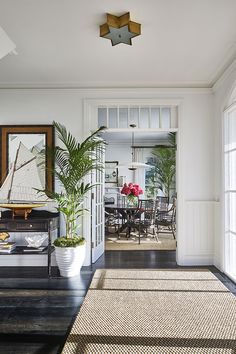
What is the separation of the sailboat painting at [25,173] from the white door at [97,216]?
71cm

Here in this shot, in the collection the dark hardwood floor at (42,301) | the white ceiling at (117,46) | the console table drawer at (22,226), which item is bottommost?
the dark hardwood floor at (42,301)

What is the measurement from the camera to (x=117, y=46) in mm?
3025

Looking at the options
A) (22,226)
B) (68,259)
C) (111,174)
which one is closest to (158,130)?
(68,259)

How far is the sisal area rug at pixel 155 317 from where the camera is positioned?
205 cm

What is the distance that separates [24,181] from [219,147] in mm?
2832

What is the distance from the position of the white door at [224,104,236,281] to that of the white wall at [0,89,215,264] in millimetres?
448

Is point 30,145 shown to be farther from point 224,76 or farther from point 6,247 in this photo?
point 224,76

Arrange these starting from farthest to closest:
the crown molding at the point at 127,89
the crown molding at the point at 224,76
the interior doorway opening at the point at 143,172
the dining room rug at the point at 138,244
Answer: the interior doorway opening at the point at 143,172 < the dining room rug at the point at 138,244 < the crown molding at the point at 127,89 < the crown molding at the point at 224,76

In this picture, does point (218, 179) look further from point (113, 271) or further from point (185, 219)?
point (113, 271)

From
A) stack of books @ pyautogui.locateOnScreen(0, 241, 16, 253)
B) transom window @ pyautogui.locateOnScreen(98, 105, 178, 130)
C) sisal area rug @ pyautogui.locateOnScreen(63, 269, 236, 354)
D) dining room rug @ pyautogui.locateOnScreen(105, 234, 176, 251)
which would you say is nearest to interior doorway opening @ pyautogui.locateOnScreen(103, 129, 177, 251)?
dining room rug @ pyautogui.locateOnScreen(105, 234, 176, 251)

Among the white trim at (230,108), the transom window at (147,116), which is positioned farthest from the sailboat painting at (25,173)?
the white trim at (230,108)

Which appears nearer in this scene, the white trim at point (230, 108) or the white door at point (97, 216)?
the white trim at point (230, 108)

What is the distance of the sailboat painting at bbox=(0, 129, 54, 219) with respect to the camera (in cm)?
406

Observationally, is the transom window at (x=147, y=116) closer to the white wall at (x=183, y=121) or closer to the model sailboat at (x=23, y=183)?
the white wall at (x=183, y=121)
